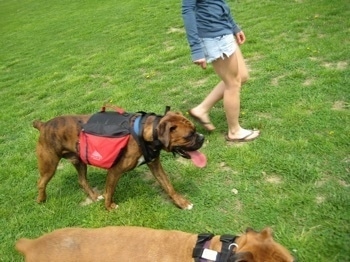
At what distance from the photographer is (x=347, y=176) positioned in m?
4.24

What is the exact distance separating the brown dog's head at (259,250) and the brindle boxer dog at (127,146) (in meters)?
1.40

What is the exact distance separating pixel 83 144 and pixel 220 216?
1559mm

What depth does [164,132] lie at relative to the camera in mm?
3951

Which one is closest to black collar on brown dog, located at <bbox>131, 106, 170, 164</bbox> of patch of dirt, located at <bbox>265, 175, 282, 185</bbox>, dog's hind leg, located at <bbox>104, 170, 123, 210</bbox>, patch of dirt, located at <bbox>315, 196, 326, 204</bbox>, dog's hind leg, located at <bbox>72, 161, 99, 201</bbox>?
dog's hind leg, located at <bbox>104, 170, 123, 210</bbox>

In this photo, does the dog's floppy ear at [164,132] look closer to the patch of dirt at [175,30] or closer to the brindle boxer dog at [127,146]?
the brindle boxer dog at [127,146]

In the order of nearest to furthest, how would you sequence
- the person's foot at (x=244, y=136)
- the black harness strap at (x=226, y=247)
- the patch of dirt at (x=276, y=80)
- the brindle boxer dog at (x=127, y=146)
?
1. the black harness strap at (x=226, y=247)
2. the brindle boxer dog at (x=127, y=146)
3. the person's foot at (x=244, y=136)
4. the patch of dirt at (x=276, y=80)

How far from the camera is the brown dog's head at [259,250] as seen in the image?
2621 mm

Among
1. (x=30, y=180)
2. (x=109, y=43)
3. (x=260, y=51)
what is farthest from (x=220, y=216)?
(x=109, y=43)

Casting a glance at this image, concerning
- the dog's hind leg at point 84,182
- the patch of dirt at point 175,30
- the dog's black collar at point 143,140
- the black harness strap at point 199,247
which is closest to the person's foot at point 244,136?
the dog's black collar at point 143,140

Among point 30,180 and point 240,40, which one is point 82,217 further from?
point 240,40

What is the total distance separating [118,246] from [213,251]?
716 millimetres

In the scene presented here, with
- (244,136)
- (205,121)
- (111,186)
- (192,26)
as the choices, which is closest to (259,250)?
(111,186)

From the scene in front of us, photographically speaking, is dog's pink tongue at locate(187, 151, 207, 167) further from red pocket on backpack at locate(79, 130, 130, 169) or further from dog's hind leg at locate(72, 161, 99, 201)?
dog's hind leg at locate(72, 161, 99, 201)

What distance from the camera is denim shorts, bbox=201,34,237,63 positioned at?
462 cm
